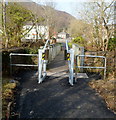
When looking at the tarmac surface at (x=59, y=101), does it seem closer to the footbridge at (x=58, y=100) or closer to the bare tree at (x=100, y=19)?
the footbridge at (x=58, y=100)

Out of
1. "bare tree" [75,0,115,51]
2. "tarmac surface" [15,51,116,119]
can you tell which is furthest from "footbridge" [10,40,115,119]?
"bare tree" [75,0,115,51]

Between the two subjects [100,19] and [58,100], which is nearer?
[58,100]

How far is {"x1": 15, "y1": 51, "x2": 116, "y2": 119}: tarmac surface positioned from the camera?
306 centimetres

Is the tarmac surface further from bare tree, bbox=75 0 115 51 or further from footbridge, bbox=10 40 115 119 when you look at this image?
bare tree, bbox=75 0 115 51

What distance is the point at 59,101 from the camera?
3643 millimetres

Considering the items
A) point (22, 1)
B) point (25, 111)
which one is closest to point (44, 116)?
point (25, 111)

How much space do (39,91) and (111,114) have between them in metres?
2.11

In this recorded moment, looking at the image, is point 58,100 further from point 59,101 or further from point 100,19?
point 100,19

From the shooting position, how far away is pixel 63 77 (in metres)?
5.84

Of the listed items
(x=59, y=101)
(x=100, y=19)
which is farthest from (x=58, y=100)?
(x=100, y=19)

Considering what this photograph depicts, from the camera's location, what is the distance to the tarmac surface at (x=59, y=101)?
3061 millimetres

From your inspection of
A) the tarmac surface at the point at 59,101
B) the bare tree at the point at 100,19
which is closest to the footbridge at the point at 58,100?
the tarmac surface at the point at 59,101

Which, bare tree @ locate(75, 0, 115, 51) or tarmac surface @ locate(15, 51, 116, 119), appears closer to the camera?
tarmac surface @ locate(15, 51, 116, 119)

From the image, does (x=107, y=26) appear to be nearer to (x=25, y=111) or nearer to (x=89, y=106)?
(x=89, y=106)
